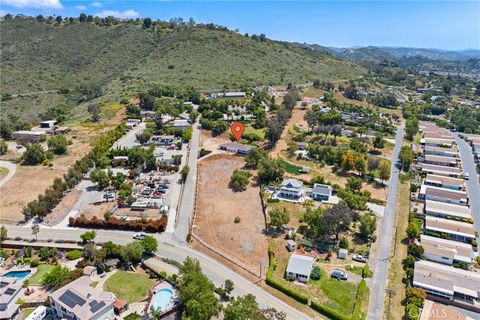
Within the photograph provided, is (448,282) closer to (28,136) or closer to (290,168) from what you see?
(290,168)

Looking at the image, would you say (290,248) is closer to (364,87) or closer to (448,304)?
(448,304)

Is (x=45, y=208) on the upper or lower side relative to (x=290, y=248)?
upper

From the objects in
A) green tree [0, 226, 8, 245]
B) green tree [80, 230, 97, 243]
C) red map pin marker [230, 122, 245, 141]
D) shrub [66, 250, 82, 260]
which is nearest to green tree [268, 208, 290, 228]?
green tree [80, 230, 97, 243]

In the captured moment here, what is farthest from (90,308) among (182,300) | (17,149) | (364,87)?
(364,87)

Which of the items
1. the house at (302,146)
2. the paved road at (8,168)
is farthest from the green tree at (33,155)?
Answer: the house at (302,146)

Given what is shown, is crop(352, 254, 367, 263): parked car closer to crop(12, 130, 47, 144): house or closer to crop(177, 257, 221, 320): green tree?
crop(177, 257, 221, 320): green tree
